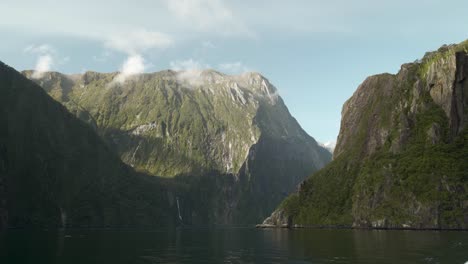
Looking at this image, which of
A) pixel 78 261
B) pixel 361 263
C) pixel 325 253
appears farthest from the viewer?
pixel 325 253

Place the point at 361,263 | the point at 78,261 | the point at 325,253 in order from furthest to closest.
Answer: the point at 325,253 < the point at 78,261 < the point at 361,263

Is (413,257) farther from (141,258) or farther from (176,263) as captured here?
(141,258)

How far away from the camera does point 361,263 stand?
276ft

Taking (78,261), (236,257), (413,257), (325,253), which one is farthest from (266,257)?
(78,261)

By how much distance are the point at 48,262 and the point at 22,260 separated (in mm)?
5671

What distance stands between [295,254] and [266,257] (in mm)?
8387

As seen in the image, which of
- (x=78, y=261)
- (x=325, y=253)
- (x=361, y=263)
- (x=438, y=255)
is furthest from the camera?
(x=325, y=253)

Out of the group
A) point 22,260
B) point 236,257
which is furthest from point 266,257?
point 22,260

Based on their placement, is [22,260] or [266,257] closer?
[22,260]

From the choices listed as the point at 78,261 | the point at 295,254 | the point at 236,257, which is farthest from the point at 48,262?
the point at 295,254

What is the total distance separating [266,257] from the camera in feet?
331

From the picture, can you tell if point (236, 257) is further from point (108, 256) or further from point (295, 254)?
point (108, 256)

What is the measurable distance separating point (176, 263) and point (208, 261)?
22.9 feet

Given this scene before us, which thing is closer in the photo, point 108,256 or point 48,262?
point 48,262
